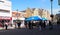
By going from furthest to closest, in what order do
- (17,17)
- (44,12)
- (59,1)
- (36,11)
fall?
(44,12), (36,11), (17,17), (59,1)

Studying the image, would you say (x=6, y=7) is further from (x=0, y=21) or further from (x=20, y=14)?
(x=20, y=14)

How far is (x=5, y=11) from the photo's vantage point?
72.1 meters

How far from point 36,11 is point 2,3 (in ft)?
185

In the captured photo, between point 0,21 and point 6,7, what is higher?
point 6,7

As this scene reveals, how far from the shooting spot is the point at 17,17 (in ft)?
303

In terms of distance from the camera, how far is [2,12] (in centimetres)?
7006

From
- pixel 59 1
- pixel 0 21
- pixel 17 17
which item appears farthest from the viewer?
pixel 17 17

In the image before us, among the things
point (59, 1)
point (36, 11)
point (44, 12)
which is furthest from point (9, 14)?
point (44, 12)

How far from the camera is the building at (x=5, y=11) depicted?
69.5 m

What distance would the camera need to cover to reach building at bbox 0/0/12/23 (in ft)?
228

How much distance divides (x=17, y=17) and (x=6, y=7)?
20.6 metres

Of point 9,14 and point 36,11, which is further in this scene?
point 36,11

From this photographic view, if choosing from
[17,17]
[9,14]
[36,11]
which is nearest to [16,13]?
[17,17]

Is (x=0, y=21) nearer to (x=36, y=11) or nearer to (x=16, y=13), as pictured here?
(x=16, y=13)
